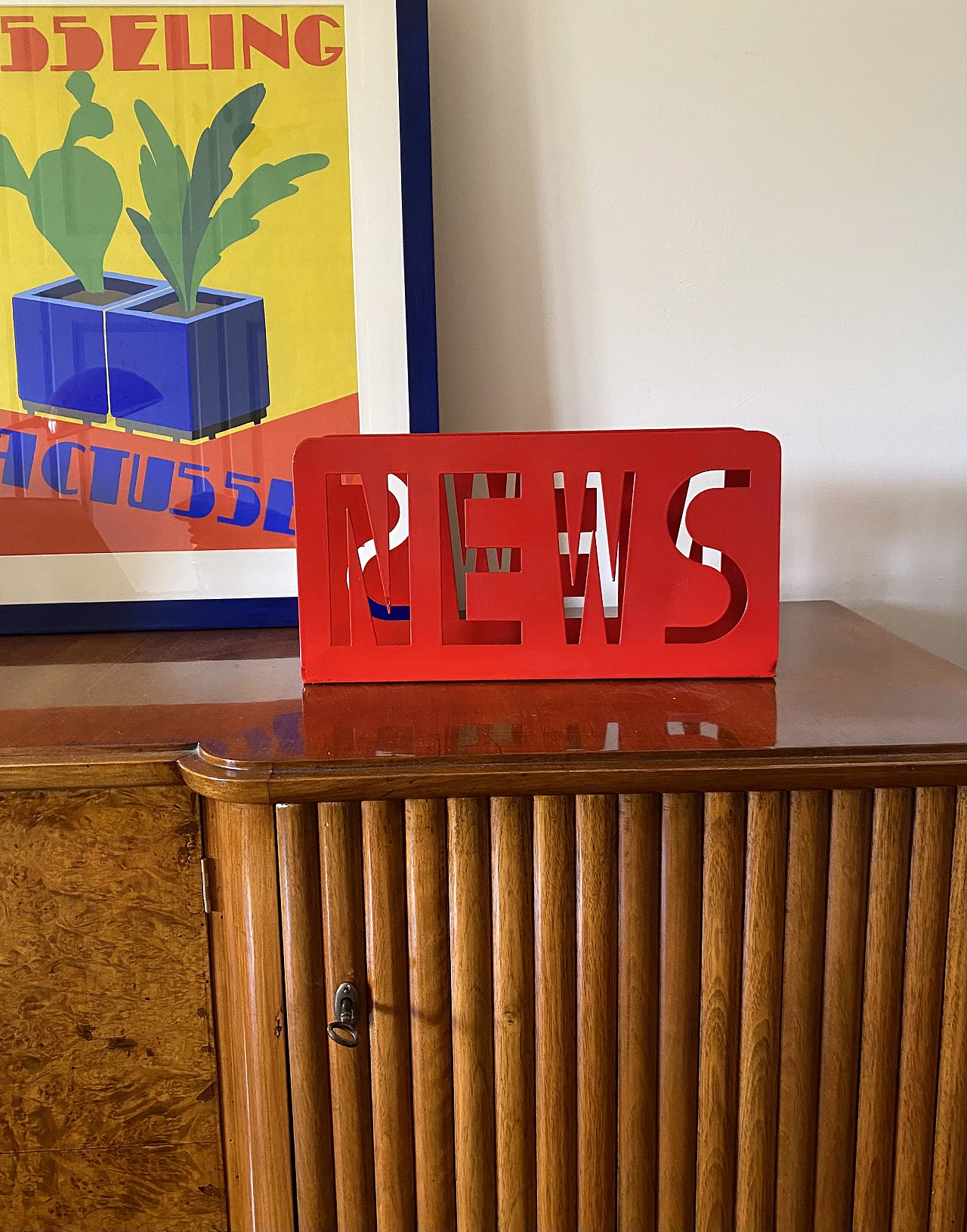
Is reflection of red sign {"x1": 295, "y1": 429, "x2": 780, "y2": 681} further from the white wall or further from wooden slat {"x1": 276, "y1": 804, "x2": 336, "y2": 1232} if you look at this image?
the white wall

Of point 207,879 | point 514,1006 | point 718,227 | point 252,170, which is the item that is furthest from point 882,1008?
point 252,170

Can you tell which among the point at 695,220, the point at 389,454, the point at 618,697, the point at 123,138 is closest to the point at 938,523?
the point at 695,220

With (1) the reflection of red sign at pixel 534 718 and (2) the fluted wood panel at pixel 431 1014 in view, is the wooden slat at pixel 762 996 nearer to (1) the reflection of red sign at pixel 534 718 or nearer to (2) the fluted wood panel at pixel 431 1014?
(1) the reflection of red sign at pixel 534 718

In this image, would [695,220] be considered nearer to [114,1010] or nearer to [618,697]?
[618,697]

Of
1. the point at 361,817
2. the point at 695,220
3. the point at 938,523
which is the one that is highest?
the point at 695,220

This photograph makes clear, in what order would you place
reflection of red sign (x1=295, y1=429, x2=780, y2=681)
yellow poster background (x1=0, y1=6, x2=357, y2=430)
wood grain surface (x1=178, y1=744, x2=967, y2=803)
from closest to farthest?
wood grain surface (x1=178, y1=744, x2=967, y2=803), reflection of red sign (x1=295, y1=429, x2=780, y2=681), yellow poster background (x1=0, y1=6, x2=357, y2=430)

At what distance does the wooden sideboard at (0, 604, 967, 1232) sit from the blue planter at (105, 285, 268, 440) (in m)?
0.47

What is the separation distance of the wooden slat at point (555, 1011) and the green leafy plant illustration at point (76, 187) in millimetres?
810

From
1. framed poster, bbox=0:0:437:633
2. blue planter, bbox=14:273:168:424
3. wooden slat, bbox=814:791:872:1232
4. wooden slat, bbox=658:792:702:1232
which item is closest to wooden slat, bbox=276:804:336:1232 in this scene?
wooden slat, bbox=658:792:702:1232

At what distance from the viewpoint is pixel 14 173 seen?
1006 mm

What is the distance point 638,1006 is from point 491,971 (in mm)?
105

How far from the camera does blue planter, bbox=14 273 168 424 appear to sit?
102 cm

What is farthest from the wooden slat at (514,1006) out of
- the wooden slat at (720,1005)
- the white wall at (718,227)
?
the white wall at (718,227)

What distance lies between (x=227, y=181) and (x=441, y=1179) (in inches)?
38.7
